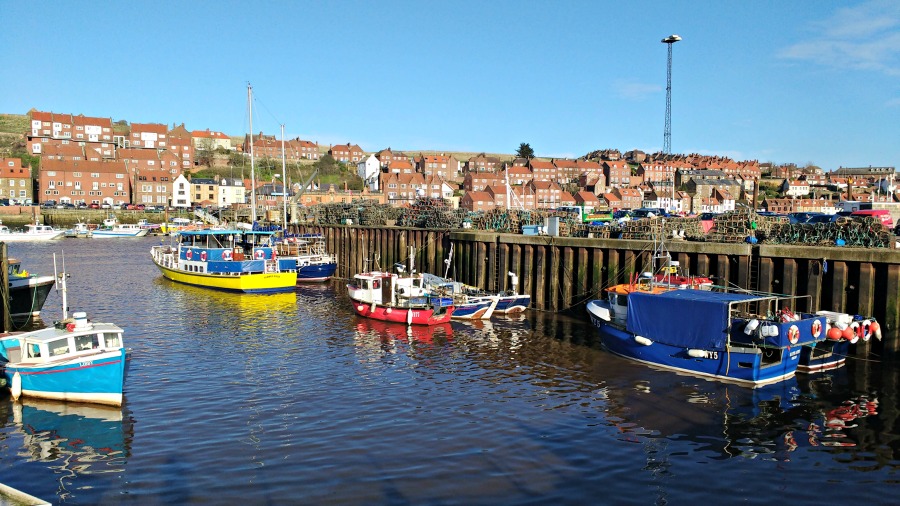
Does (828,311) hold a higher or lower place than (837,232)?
lower

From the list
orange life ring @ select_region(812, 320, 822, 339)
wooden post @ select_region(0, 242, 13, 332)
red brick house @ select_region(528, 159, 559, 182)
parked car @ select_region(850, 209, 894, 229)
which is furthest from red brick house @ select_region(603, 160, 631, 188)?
wooden post @ select_region(0, 242, 13, 332)

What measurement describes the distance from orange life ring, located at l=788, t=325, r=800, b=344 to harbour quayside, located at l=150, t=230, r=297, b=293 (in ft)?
118

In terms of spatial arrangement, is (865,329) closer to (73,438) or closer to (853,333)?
(853,333)

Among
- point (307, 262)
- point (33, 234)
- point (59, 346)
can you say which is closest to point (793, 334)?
point (59, 346)

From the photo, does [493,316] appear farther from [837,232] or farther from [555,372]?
[837,232]

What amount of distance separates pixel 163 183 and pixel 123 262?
85958mm

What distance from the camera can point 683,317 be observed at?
26.2 meters

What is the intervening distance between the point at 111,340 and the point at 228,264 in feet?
97.8

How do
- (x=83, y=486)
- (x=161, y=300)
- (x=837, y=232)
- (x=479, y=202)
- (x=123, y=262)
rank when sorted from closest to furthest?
1. (x=83, y=486)
2. (x=837, y=232)
3. (x=161, y=300)
4. (x=123, y=262)
5. (x=479, y=202)

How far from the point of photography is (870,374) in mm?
26000

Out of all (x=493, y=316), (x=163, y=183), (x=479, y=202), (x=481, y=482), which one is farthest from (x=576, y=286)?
(x=163, y=183)

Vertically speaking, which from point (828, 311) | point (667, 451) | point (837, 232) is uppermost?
point (837, 232)

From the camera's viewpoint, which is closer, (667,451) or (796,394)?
(667,451)

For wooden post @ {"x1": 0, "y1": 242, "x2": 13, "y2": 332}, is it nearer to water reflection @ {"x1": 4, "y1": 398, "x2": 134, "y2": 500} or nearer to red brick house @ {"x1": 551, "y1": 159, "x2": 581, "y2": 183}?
water reflection @ {"x1": 4, "y1": 398, "x2": 134, "y2": 500}
